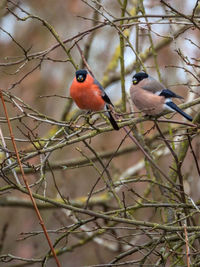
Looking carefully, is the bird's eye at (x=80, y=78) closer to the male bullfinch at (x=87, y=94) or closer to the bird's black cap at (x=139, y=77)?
the male bullfinch at (x=87, y=94)

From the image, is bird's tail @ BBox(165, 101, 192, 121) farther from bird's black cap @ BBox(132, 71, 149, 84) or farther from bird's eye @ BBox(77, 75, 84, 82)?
bird's eye @ BBox(77, 75, 84, 82)

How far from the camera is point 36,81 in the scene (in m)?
9.35

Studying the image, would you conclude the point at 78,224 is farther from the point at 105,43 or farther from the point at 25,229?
the point at 105,43

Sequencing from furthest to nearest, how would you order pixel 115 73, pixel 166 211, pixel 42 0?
pixel 42 0, pixel 115 73, pixel 166 211

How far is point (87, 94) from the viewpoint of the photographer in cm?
432

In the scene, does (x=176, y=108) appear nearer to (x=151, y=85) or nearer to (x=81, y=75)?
(x=151, y=85)

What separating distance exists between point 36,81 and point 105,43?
1752mm

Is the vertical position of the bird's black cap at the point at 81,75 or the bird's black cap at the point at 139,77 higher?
the bird's black cap at the point at 81,75

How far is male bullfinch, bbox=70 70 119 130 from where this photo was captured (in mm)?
4309

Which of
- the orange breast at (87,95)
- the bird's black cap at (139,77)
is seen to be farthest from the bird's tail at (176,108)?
the orange breast at (87,95)

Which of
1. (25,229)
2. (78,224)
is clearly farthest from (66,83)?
(78,224)

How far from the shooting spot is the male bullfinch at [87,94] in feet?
14.1

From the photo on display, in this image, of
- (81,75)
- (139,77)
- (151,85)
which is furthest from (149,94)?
(81,75)

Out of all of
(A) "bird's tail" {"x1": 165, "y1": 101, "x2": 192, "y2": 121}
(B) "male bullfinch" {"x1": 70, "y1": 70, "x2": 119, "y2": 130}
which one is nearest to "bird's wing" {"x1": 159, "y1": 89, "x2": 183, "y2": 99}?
(A) "bird's tail" {"x1": 165, "y1": 101, "x2": 192, "y2": 121}
